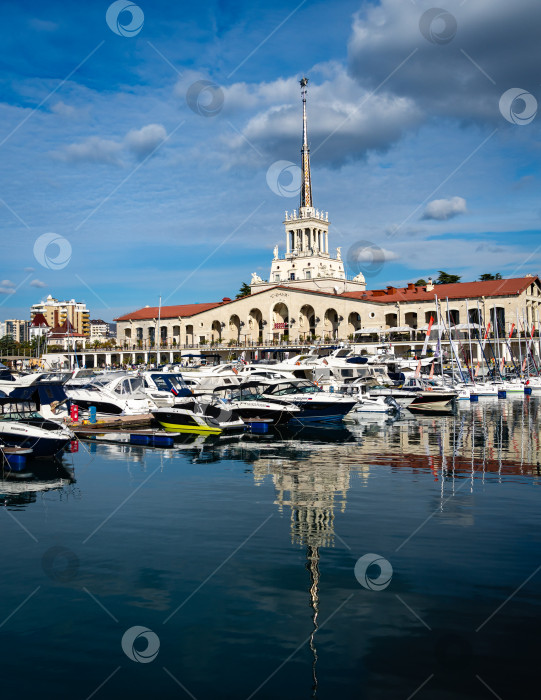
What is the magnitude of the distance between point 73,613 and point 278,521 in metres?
6.54

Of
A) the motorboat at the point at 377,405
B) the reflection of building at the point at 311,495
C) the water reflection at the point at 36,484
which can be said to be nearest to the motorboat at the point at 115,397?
the water reflection at the point at 36,484

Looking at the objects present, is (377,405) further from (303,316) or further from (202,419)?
(303,316)

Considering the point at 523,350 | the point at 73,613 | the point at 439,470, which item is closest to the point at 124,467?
the point at 439,470

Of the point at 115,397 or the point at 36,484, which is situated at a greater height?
the point at 115,397

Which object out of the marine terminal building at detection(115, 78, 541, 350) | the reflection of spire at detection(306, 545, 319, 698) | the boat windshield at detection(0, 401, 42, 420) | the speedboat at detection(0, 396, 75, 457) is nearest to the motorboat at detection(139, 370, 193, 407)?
the boat windshield at detection(0, 401, 42, 420)

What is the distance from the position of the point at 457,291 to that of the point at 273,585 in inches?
3625

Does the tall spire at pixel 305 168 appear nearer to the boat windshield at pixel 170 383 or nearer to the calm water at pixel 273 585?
the boat windshield at pixel 170 383

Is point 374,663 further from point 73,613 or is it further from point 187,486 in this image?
point 187,486

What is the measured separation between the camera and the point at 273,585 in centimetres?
1219

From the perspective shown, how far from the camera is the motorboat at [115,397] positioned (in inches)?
1592

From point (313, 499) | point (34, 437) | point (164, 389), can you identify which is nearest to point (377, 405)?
point (164, 389)

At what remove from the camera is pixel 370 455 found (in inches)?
1083

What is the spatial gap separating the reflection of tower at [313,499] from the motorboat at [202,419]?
314 inches

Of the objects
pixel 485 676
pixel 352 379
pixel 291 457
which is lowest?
pixel 485 676
